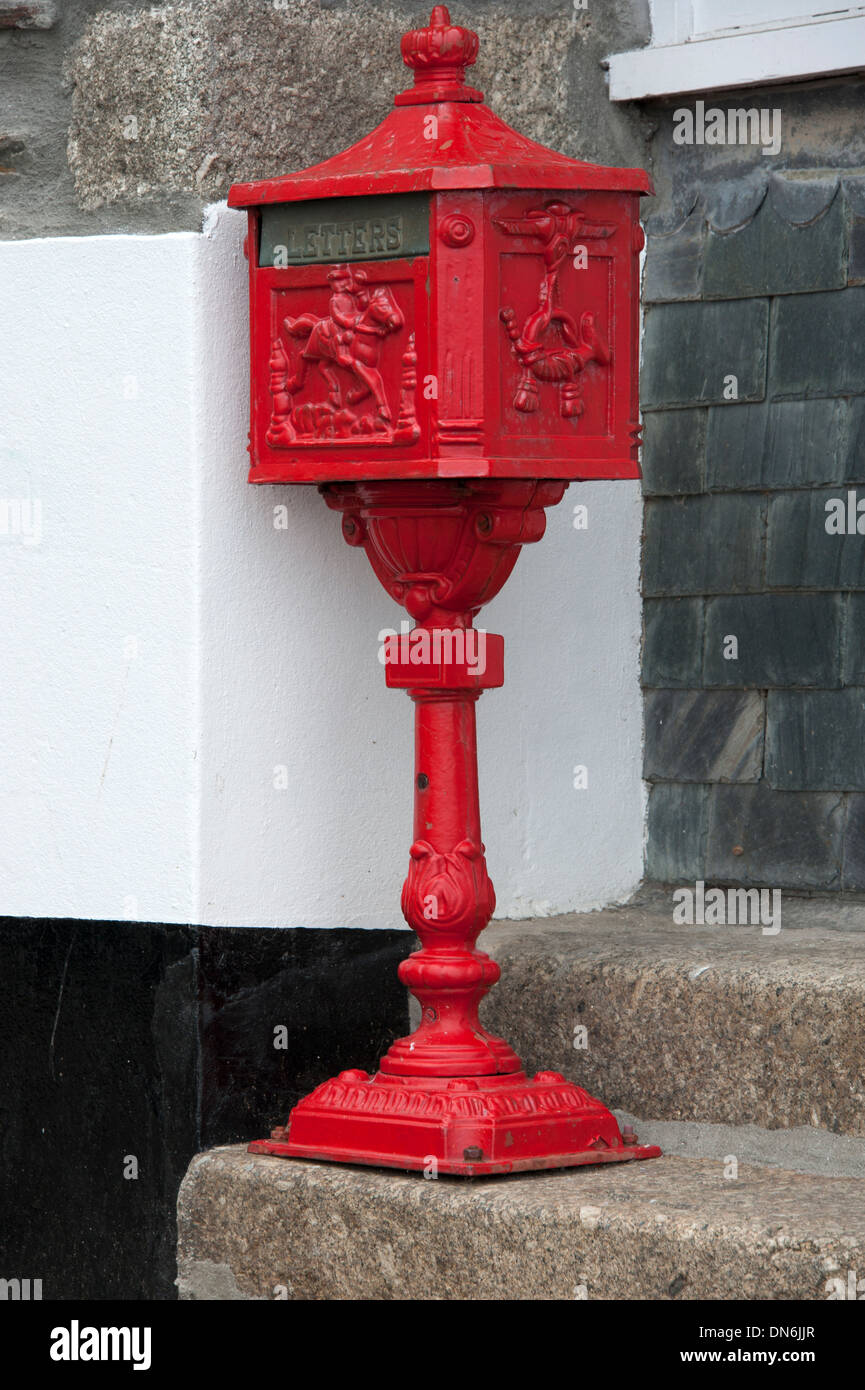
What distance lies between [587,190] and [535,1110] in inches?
53.2

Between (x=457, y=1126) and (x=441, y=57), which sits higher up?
(x=441, y=57)

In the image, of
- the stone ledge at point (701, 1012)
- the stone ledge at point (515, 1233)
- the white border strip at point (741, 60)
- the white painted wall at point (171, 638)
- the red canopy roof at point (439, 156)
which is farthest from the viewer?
the white border strip at point (741, 60)

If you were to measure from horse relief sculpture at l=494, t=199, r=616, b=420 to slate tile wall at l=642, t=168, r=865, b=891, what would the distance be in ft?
2.38

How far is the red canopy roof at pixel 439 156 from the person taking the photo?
9.92 feet

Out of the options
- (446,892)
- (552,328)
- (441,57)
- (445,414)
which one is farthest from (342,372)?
(446,892)

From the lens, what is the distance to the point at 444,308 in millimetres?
3029

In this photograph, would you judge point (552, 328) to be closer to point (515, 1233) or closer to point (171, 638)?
point (171, 638)

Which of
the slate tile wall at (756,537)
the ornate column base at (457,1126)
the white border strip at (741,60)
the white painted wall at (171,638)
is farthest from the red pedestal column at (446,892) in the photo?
the white border strip at (741,60)

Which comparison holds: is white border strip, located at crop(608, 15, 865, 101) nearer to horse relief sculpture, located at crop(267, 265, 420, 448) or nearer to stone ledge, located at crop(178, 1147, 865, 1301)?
horse relief sculpture, located at crop(267, 265, 420, 448)

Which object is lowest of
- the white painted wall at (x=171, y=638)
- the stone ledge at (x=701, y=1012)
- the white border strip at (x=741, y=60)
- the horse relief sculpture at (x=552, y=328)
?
the stone ledge at (x=701, y=1012)

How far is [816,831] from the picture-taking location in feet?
12.3

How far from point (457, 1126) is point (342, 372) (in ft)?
3.66

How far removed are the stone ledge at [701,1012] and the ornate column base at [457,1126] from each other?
0.13m

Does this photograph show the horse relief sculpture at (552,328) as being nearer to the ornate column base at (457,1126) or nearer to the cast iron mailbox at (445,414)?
the cast iron mailbox at (445,414)
